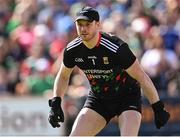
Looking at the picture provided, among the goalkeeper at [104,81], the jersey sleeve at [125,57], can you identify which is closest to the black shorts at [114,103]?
the goalkeeper at [104,81]

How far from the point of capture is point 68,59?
8539 millimetres

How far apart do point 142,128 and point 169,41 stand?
175cm

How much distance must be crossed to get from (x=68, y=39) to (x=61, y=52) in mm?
345

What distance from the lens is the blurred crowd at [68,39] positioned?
43.1 ft

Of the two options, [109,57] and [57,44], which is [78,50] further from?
[57,44]

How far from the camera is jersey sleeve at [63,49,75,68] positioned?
852cm

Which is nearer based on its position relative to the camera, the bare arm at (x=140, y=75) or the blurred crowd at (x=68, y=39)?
the bare arm at (x=140, y=75)

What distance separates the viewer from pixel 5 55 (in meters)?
14.7

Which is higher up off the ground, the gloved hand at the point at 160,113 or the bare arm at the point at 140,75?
the bare arm at the point at 140,75

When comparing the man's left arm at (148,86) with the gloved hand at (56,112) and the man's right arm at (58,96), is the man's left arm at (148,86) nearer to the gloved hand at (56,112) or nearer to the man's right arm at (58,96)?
the man's right arm at (58,96)

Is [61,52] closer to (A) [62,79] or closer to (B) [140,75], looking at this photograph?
(A) [62,79]

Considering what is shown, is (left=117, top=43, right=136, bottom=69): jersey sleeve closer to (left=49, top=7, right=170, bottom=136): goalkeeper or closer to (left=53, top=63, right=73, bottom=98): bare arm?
(left=49, top=7, right=170, bottom=136): goalkeeper

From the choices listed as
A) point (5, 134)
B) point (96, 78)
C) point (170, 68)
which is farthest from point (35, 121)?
point (96, 78)

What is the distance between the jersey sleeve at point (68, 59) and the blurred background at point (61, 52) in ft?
14.4
